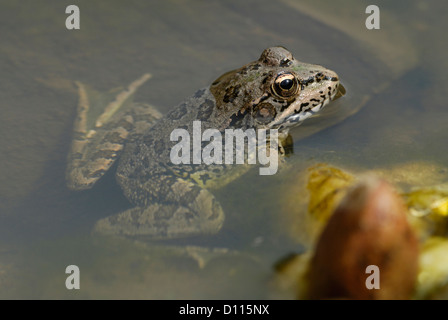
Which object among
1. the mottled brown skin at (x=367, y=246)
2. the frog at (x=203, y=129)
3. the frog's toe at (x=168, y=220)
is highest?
the frog at (x=203, y=129)

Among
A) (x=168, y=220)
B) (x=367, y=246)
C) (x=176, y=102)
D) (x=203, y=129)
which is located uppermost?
(x=176, y=102)

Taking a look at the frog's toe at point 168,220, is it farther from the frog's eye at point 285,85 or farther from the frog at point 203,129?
the frog's eye at point 285,85

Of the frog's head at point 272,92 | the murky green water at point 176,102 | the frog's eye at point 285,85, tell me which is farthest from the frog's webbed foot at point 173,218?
the frog's eye at point 285,85

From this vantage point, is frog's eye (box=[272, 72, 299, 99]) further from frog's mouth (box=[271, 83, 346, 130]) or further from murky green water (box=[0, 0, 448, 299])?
murky green water (box=[0, 0, 448, 299])

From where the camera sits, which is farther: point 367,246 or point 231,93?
point 231,93

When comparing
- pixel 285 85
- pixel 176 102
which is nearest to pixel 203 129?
pixel 285 85

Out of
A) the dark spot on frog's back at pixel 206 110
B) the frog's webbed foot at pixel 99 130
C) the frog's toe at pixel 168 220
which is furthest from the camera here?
the frog's webbed foot at pixel 99 130

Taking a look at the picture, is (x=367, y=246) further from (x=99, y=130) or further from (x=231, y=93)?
(x=99, y=130)
